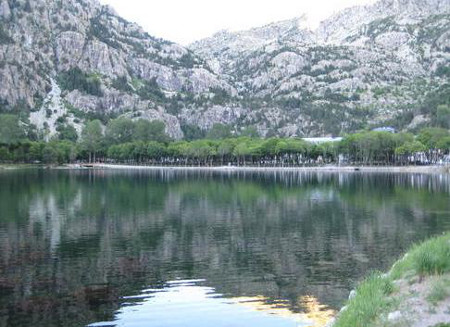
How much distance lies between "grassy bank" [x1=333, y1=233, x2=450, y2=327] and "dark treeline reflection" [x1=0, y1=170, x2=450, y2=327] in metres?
7.70

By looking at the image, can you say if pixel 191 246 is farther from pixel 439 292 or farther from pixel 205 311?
pixel 439 292

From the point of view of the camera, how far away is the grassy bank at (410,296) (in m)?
17.8

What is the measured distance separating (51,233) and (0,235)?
475 centimetres

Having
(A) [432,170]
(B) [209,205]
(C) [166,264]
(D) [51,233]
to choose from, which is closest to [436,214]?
(B) [209,205]

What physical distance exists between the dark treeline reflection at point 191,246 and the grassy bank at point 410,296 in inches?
303

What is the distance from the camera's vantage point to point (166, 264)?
134ft

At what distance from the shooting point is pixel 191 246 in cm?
4831

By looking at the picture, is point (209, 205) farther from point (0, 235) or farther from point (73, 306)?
point (73, 306)

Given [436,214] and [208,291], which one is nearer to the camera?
[208,291]

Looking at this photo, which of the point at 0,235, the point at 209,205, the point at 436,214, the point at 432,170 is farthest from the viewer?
the point at 432,170

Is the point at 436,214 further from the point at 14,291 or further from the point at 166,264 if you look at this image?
the point at 14,291

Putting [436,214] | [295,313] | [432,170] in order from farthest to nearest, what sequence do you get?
[432,170]
[436,214]
[295,313]

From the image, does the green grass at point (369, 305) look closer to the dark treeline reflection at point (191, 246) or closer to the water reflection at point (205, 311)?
the water reflection at point (205, 311)

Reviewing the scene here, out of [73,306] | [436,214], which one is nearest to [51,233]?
[73,306]
